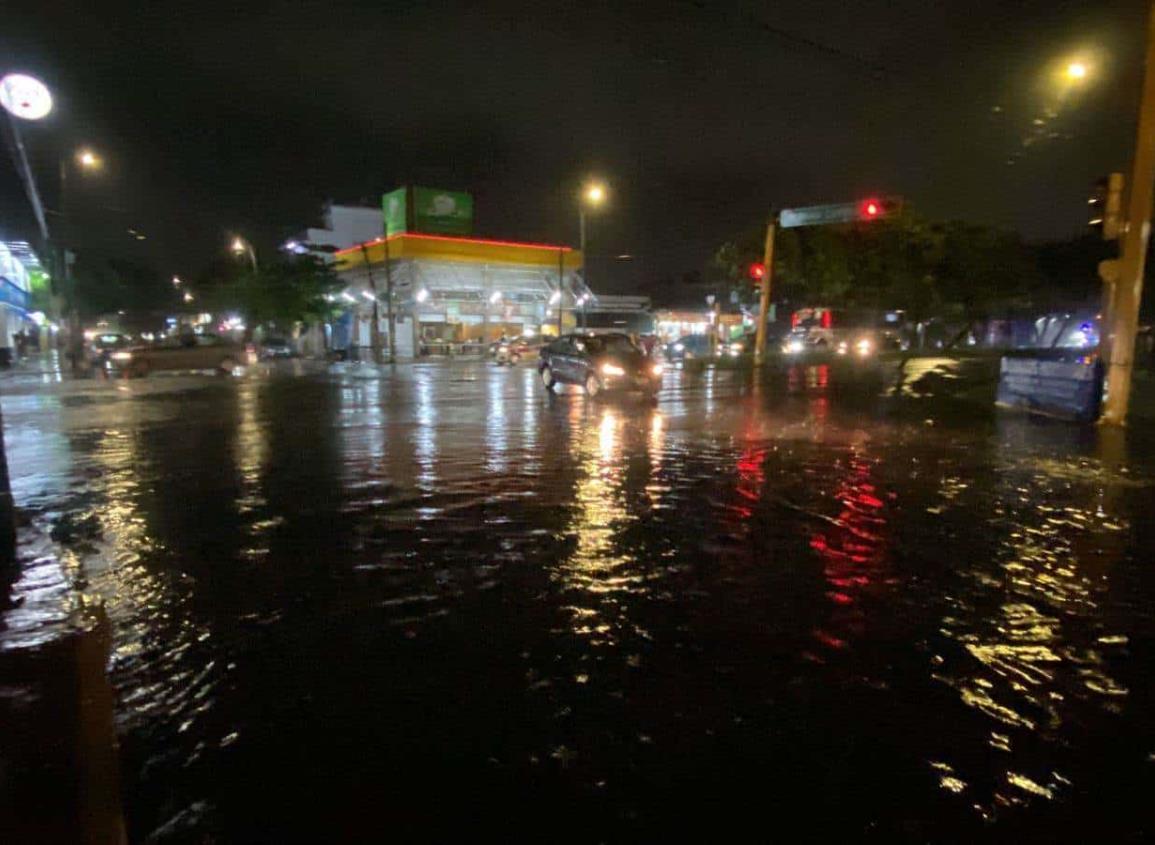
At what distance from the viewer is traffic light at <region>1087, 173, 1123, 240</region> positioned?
12125mm

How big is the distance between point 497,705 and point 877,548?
3738 millimetres

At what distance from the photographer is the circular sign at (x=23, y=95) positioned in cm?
1681

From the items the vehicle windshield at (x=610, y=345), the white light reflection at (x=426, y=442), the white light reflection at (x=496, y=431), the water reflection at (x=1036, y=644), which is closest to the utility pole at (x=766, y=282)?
the vehicle windshield at (x=610, y=345)

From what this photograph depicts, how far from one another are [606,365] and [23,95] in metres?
14.1

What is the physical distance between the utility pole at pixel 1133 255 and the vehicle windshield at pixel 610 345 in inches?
382

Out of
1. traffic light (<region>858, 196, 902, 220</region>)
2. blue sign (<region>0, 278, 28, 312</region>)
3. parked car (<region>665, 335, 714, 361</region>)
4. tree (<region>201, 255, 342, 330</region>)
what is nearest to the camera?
traffic light (<region>858, 196, 902, 220</region>)

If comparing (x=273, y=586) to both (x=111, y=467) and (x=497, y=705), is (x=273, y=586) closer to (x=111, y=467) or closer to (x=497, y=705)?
(x=497, y=705)

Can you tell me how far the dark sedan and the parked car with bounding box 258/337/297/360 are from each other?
105 ft

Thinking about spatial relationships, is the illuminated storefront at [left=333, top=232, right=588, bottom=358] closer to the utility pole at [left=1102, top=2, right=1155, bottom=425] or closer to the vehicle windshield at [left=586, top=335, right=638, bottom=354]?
the vehicle windshield at [left=586, top=335, right=638, bottom=354]

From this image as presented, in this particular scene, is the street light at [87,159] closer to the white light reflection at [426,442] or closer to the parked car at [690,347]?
the white light reflection at [426,442]

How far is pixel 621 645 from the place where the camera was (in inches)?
167

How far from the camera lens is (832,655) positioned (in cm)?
414

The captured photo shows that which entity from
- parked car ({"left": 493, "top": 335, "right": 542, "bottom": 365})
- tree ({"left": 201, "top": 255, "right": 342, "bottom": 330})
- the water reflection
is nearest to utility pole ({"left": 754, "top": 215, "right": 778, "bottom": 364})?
parked car ({"left": 493, "top": 335, "right": 542, "bottom": 365})

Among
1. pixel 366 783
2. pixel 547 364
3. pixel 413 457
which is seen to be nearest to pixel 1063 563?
pixel 366 783
